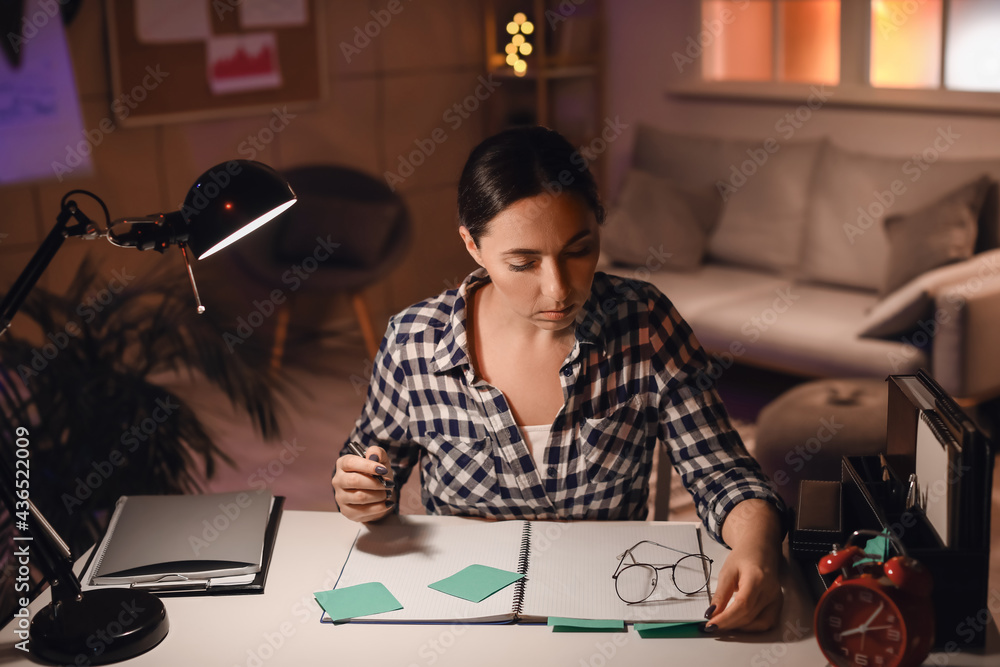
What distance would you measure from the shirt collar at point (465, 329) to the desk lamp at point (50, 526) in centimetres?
40

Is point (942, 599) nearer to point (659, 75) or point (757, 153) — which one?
point (757, 153)

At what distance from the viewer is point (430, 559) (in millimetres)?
1377

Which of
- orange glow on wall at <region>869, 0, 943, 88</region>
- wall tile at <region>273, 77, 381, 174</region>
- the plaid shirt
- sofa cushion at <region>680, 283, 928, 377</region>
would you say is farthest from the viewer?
wall tile at <region>273, 77, 381, 174</region>

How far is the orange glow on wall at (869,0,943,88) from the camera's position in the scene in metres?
4.00

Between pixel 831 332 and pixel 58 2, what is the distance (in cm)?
322

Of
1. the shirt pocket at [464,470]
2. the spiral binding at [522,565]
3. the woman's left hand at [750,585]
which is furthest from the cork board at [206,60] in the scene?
the woman's left hand at [750,585]

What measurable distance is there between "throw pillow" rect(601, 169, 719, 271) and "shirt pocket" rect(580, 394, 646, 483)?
274cm

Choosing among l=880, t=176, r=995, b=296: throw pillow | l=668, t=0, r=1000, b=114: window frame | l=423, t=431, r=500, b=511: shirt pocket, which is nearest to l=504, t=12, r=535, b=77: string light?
l=668, t=0, r=1000, b=114: window frame

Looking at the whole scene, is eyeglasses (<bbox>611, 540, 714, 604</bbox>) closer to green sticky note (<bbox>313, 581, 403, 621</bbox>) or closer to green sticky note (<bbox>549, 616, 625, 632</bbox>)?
green sticky note (<bbox>549, 616, 625, 632</bbox>)

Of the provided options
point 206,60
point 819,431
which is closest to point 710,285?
point 819,431

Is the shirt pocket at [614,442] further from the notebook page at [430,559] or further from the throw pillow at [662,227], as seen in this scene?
the throw pillow at [662,227]

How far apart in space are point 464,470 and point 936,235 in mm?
2513

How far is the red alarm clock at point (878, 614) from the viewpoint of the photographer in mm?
1035

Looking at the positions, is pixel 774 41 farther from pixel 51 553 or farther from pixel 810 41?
pixel 51 553
